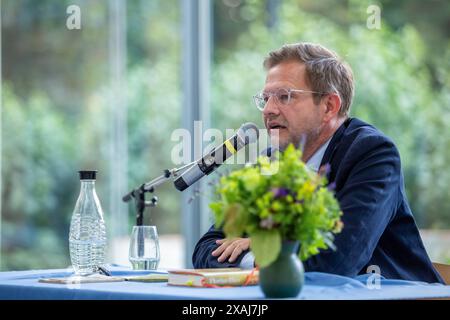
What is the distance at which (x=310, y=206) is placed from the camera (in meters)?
1.64

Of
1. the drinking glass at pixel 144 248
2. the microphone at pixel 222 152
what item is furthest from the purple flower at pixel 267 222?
the drinking glass at pixel 144 248

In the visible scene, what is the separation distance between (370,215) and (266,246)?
61cm

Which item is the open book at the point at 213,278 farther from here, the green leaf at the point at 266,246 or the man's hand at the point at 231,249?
the man's hand at the point at 231,249

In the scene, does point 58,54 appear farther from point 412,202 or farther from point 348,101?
point 348,101

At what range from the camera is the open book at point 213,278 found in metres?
1.87

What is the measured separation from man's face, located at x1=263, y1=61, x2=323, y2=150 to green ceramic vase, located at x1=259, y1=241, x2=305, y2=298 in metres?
0.97

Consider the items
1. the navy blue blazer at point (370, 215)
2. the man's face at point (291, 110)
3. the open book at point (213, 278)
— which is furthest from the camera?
the man's face at point (291, 110)

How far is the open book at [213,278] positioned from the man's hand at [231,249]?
38cm

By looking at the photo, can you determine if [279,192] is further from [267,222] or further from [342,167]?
[342,167]

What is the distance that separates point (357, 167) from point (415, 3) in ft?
6.69

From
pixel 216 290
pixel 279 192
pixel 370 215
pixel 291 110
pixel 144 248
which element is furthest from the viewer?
A: pixel 291 110

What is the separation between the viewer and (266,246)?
163 centimetres

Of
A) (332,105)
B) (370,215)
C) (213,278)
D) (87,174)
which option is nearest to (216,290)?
(213,278)

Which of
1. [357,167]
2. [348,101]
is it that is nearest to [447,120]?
[348,101]
